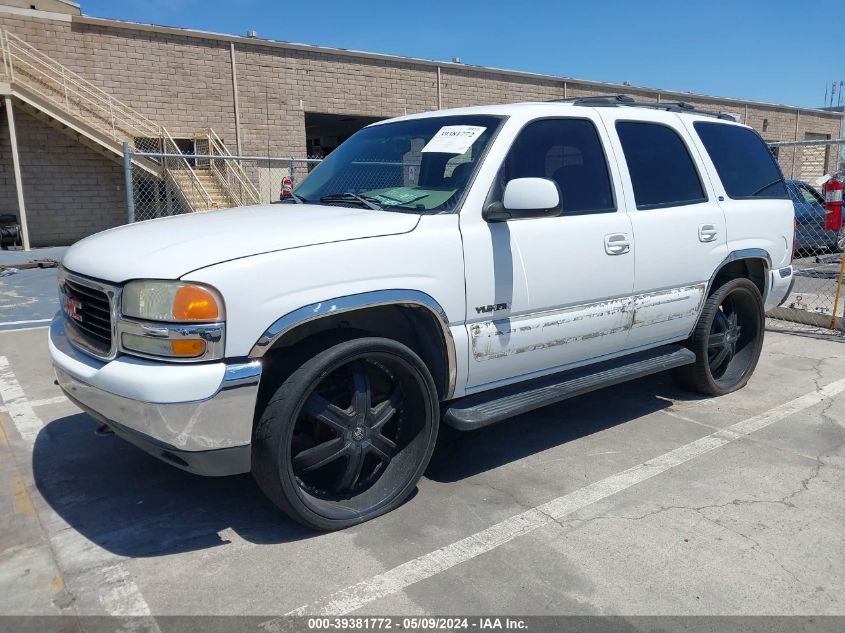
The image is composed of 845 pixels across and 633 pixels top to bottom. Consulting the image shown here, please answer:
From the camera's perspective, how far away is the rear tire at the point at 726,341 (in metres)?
4.90

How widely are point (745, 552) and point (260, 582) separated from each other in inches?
85.4

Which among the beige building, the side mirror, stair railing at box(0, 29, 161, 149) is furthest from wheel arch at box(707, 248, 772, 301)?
stair railing at box(0, 29, 161, 149)

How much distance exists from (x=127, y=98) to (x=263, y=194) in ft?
14.9

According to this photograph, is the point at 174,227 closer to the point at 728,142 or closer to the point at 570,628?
the point at 570,628

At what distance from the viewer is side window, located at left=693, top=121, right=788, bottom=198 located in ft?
16.4

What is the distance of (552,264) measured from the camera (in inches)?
146

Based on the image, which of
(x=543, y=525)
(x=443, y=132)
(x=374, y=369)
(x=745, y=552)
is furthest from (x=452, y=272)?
(x=745, y=552)

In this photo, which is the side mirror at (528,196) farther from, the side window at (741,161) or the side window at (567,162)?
the side window at (741,161)

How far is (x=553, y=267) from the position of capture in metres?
3.72

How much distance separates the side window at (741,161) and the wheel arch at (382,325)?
2.86 metres

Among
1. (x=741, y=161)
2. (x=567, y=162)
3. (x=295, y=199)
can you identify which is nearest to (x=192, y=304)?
(x=295, y=199)

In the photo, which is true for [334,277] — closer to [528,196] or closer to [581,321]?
[528,196]

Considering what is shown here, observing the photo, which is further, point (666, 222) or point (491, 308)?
point (666, 222)

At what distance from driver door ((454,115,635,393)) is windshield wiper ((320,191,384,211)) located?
1.63 ft
